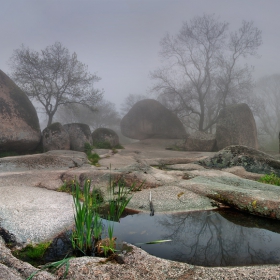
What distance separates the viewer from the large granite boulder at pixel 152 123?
25462mm

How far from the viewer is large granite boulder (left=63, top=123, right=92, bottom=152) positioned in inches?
557

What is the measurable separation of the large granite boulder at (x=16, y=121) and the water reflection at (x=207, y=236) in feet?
31.7

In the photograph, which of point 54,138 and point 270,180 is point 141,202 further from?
point 54,138

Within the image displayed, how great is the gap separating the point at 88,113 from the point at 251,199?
105 feet

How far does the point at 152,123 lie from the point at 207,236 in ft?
74.6

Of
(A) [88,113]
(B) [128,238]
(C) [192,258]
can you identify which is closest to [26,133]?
(B) [128,238]

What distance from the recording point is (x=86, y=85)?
19.9 meters

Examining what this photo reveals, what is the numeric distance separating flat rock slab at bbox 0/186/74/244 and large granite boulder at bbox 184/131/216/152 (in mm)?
13805

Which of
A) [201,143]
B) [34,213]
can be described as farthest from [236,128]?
[34,213]

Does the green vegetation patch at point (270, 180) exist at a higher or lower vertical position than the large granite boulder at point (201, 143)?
lower

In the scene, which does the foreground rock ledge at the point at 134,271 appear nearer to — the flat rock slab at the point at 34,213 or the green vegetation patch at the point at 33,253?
the green vegetation patch at the point at 33,253

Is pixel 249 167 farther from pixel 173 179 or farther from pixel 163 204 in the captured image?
pixel 163 204

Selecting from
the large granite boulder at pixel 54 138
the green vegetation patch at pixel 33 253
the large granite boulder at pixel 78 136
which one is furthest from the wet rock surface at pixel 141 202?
the large granite boulder at pixel 78 136

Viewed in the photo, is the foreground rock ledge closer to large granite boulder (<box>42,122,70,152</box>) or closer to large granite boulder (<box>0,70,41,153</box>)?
large granite boulder (<box>0,70,41,153</box>)
